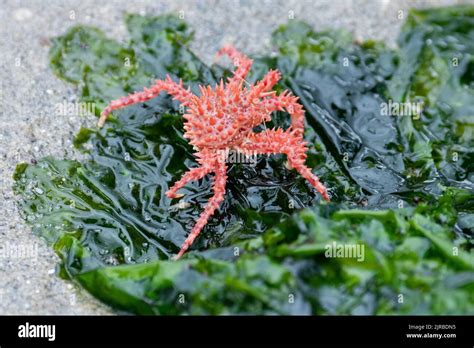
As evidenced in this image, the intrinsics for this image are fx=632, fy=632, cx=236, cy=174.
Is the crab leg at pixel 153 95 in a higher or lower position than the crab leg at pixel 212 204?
higher

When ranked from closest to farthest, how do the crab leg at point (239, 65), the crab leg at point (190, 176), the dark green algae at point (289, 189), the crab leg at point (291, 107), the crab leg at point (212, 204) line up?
the dark green algae at point (289, 189) < the crab leg at point (212, 204) < the crab leg at point (190, 176) < the crab leg at point (291, 107) < the crab leg at point (239, 65)

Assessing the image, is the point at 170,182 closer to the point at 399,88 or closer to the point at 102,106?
the point at 102,106

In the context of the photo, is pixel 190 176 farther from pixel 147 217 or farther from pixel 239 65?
pixel 239 65

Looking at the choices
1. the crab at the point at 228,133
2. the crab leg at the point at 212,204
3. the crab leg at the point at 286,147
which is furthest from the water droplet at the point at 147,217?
the crab leg at the point at 286,147

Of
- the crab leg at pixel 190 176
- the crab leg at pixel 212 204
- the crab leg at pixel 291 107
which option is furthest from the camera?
the crab leg at pixel 291 107

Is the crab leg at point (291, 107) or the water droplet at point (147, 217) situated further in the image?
the crab leg at point (291, 107)

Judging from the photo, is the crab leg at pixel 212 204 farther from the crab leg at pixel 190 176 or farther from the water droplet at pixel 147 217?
the water droplet at pixel 147 217

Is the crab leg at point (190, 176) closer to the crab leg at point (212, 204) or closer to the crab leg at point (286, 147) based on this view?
the crab leg at point (212, 204)

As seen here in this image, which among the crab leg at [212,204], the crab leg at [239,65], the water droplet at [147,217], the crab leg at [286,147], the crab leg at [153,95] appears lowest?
the water droplet at [147,217]
